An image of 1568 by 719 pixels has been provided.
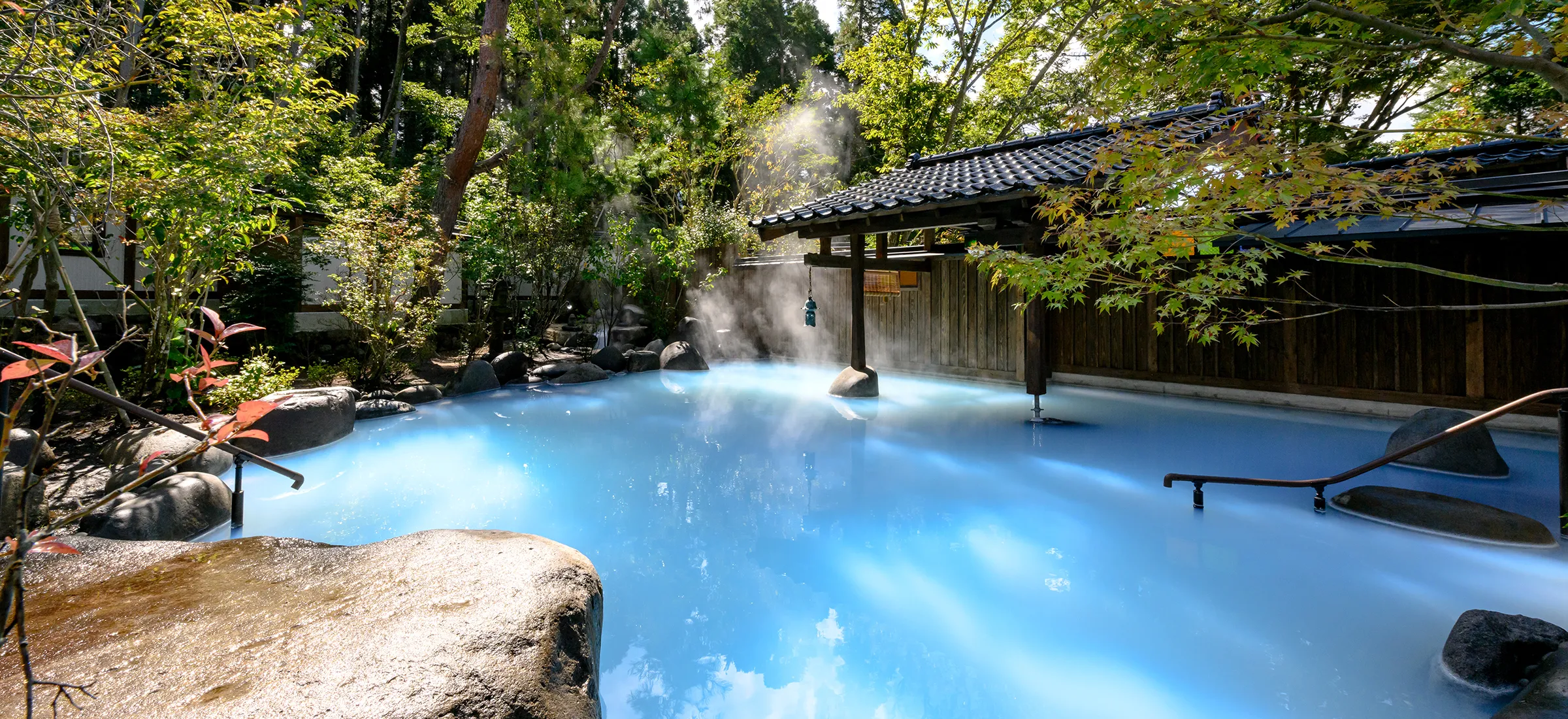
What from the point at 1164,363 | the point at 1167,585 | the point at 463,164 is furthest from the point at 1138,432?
the point at 463,164

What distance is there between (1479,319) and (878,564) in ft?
22.7

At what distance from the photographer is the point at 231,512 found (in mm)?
4273

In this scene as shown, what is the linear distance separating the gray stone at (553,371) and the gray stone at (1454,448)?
10.3 meters

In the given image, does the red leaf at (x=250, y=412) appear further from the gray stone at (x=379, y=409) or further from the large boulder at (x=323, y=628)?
the gray stone at (x=379, y=409)

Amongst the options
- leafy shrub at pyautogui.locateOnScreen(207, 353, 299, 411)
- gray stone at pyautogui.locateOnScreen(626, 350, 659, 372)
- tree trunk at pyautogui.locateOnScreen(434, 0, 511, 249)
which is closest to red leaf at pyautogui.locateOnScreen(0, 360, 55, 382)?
leafy shrub at pyautogui.locateOnScreen(207, 353, 299, 411)

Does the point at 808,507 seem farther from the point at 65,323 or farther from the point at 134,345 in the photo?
the point at 65,323

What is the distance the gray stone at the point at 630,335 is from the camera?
13.6 m

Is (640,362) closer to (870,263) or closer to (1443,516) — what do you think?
(870,263)

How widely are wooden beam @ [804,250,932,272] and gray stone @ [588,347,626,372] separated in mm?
4354

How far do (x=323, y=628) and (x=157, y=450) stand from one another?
13.7ft

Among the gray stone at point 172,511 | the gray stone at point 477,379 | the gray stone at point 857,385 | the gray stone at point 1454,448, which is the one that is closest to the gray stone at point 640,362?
the gray stone at point 477,379

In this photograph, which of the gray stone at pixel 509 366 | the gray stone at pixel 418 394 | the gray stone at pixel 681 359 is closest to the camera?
the gray stone at pixel 418 394

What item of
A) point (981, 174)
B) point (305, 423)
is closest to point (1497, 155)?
point (981, 174)

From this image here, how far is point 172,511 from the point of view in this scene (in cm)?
400
